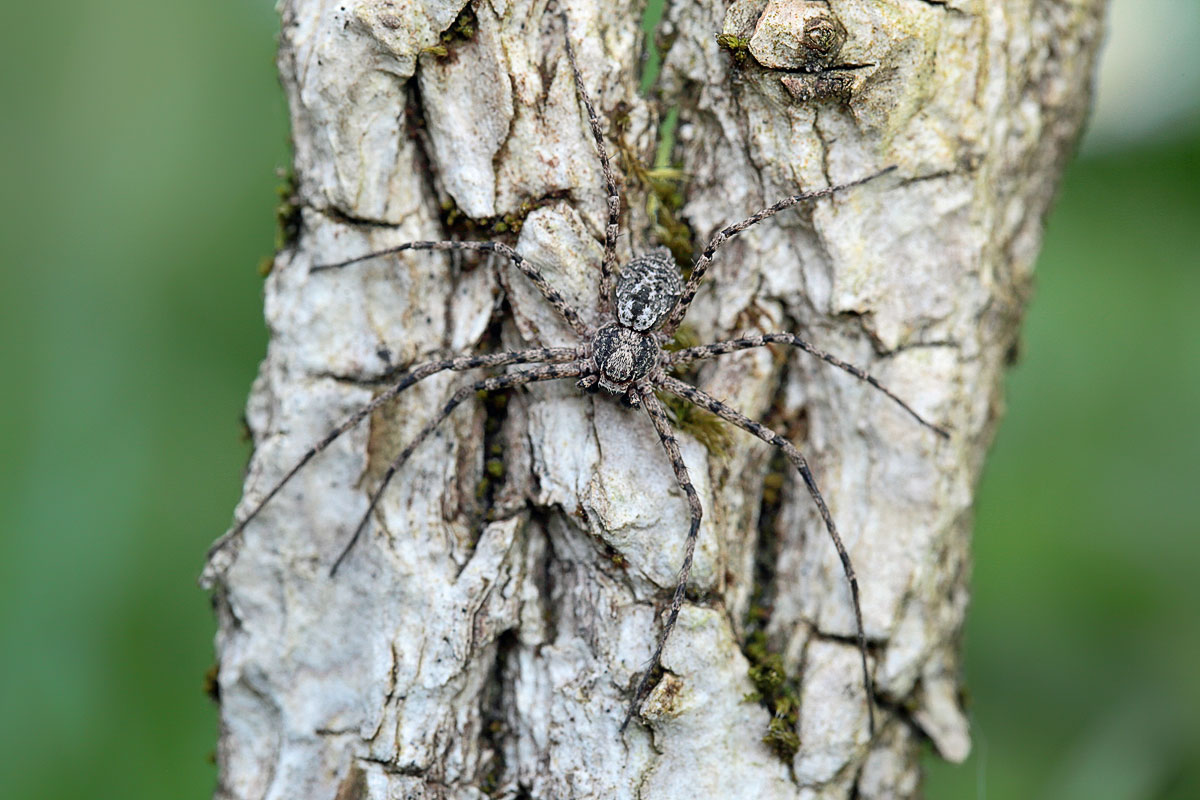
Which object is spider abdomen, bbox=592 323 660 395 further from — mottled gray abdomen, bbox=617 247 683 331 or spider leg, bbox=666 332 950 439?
spider leg, bbox=666 332 950 439

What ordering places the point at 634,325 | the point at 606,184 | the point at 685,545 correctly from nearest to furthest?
the point at 685,545, the point at 606,184, the point at 634,325

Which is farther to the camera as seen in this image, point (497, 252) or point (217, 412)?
point (217, 412)

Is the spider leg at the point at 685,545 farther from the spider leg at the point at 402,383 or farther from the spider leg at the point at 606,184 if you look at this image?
the spider leg at the point at 606,184

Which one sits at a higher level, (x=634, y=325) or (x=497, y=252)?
(x=497, y=252)

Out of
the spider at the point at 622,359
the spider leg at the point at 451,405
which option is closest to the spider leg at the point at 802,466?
the spider at the point at 622,359

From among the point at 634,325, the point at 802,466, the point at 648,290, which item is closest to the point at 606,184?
the point at 648,290

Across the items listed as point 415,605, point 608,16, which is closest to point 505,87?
point 608,16

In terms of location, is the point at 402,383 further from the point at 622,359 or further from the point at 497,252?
the point at 622,359

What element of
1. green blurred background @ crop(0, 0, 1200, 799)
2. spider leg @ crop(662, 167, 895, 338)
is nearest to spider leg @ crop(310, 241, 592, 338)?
spider leg @ crop(662, 167, 895, 338)
